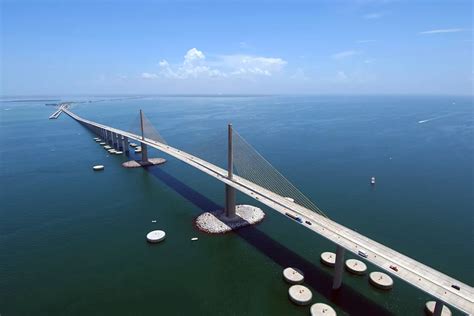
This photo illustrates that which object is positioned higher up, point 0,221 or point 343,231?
point 343,231

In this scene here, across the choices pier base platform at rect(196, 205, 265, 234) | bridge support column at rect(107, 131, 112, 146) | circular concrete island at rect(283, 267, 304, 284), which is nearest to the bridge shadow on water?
circular concrete island at rect(283, 267, 304, 284)

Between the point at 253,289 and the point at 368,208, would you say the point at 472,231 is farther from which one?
the point at 253,289

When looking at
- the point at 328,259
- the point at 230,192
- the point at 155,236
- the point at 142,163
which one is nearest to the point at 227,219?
the point at 230,192

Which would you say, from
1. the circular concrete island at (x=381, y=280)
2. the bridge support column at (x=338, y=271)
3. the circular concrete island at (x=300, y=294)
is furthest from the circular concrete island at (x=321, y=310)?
the circular concrete island at (x=381, y=280)

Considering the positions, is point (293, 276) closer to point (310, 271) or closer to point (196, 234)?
point (310, 271)

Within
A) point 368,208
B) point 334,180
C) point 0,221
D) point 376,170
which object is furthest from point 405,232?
point 0,221

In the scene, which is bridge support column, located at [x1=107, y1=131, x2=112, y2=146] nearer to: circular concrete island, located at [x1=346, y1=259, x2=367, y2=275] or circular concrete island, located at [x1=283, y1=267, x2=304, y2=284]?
circular concrete island, located at [x1=283, y1=267, x2=304, y2=284]

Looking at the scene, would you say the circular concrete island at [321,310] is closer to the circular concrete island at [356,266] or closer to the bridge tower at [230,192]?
the circular concrete island at [356,266]
